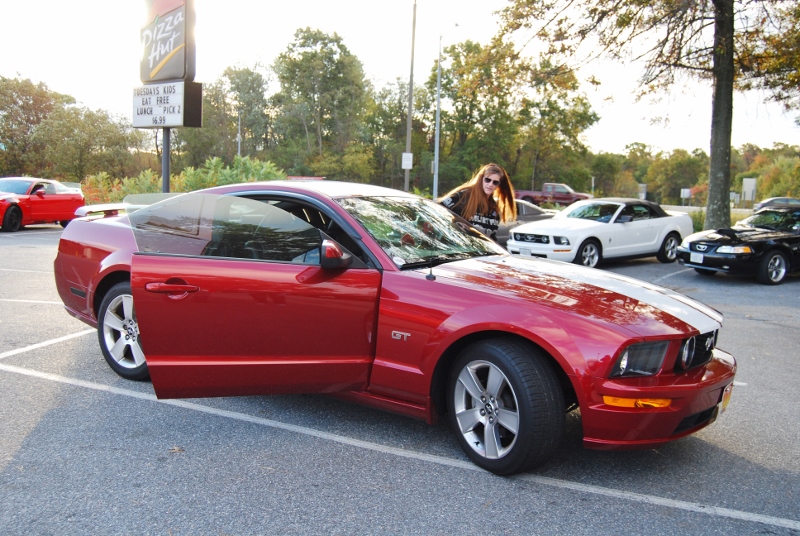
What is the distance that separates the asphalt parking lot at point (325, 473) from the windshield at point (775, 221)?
8.43 m

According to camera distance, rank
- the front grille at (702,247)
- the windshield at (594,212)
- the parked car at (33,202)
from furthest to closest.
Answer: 1. the parked car at (33,202)
2. the windshield at (594,212)
3. the front grille at (702,247)

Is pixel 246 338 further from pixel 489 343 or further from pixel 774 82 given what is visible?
pixel 774 82

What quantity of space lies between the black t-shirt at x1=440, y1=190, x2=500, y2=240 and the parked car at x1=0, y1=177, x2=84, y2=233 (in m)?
15.6

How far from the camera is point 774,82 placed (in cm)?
1550

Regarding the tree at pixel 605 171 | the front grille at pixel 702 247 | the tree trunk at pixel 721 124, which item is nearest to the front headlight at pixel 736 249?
the front grille at pixel 702 247

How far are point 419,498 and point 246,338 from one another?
1.33 meters

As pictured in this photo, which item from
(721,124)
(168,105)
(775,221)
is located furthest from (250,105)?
(775,221)

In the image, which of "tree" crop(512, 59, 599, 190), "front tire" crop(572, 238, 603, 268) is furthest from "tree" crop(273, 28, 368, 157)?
"front tire" crop(572, 238, 603, 268)

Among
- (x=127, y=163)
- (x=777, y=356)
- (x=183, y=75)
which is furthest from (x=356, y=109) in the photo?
(x=777, y=356)

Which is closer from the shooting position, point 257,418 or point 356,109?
point 257,418

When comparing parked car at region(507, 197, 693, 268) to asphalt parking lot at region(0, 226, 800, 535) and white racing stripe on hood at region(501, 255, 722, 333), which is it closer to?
asphalt parking lot at region(0, 226, 800, 535)

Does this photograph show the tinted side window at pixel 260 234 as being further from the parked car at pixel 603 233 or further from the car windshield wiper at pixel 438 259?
the parked car at pixel 603 233

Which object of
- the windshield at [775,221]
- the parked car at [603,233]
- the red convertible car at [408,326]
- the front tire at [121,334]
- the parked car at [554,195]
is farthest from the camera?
the parked car at [554,195]

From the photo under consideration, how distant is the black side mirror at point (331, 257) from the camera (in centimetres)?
358
